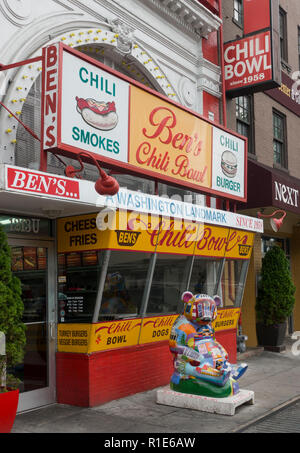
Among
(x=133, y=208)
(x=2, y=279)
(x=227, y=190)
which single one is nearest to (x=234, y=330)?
(x=227, y=190)

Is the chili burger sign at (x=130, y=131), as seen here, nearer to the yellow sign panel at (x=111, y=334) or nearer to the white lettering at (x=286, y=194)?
the white lettering at (x=286, y=194)

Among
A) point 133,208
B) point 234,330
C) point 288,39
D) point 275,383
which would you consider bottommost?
point 275,383

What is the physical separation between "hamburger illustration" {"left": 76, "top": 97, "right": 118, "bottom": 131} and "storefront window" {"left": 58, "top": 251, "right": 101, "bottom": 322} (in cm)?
188

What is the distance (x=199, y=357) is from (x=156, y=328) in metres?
1.46

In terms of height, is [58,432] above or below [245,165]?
below

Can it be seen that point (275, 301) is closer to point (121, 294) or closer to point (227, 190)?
point (227, 190)

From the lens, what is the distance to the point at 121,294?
8.27 metres

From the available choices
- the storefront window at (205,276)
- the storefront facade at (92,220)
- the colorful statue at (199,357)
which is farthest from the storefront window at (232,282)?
the colorful statue at (199,357)

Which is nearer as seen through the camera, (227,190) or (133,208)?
(133,208)

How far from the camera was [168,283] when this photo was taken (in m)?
9.23

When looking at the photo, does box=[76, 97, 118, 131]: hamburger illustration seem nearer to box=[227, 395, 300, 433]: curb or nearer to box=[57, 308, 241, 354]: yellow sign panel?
box=[57, 308, 241, 354]: yellow sign panel

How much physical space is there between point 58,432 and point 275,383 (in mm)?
4636
